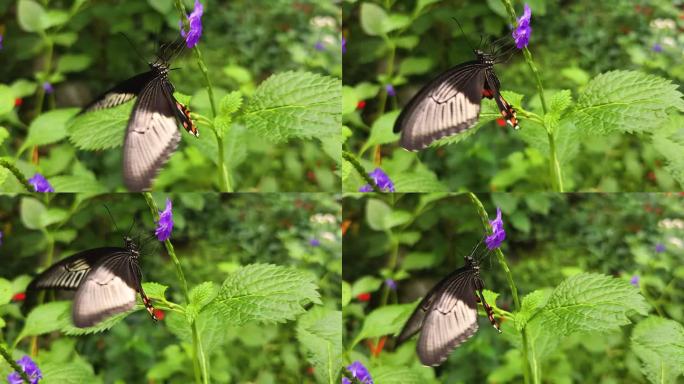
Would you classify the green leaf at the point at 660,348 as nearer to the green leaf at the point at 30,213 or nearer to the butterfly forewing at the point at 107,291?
the butterfly forewing at the point at 107,291

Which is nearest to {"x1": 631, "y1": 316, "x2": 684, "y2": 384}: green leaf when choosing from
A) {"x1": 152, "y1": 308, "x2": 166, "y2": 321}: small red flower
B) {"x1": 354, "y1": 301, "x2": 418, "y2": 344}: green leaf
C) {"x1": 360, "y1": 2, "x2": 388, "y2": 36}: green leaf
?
{"x1": 354, "y1": 301, "x2": 418, "y2": 344}: green leaf

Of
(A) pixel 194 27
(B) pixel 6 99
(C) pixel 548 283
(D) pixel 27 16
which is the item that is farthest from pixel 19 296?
(C) pixel 548 283

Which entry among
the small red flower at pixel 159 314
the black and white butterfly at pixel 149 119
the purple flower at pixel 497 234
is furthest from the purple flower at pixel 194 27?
the purple flower at pixel 497 234

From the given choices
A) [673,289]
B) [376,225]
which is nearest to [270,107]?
[376,225]

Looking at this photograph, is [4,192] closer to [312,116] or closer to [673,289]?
[312,116]

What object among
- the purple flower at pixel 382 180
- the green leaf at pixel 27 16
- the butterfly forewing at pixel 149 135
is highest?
the green leaf at pixel 27 16

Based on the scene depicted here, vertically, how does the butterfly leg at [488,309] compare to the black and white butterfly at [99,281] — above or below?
below

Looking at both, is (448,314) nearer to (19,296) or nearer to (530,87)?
(530,87)
